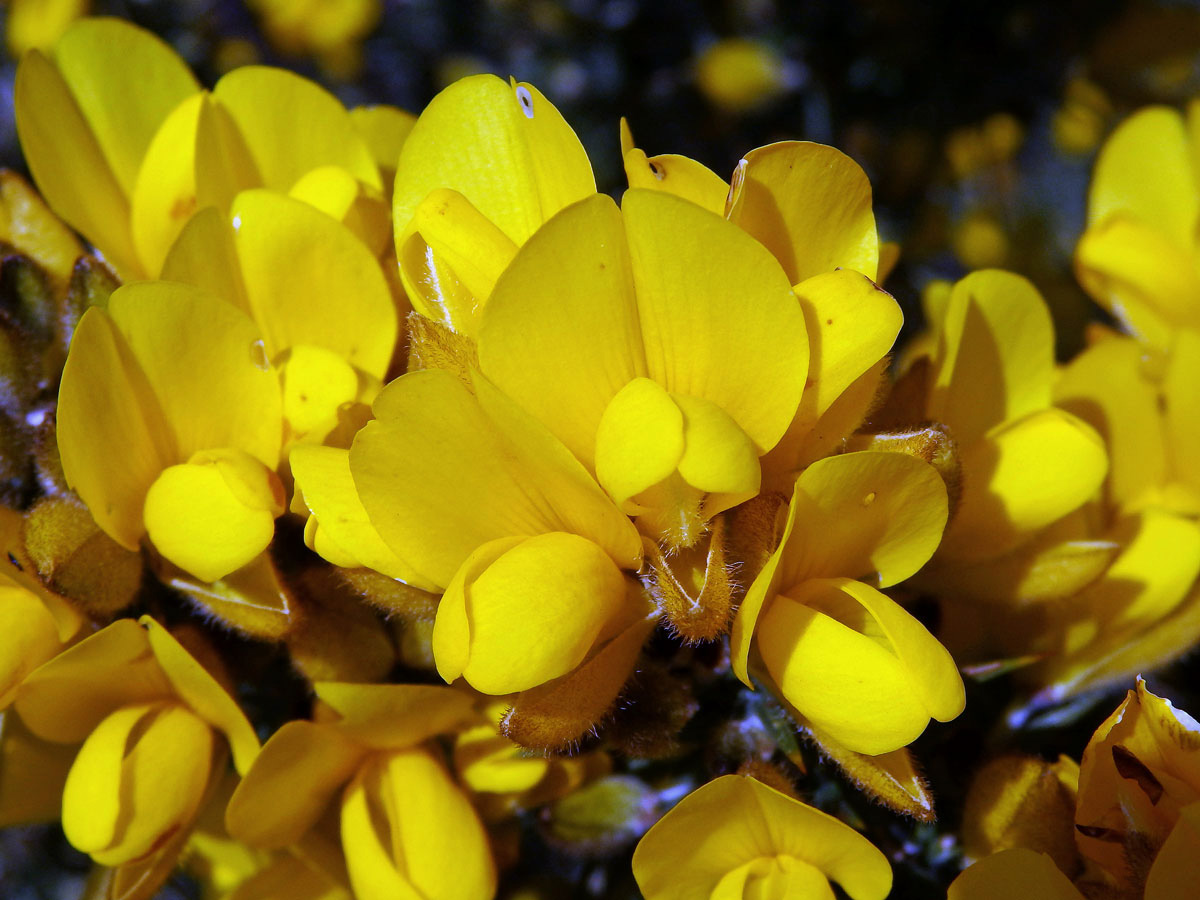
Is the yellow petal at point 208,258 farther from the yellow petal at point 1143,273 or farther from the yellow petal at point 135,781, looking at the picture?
the yellow petal at point 1143,273

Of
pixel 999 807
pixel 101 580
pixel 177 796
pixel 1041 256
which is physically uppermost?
pixel 101 580

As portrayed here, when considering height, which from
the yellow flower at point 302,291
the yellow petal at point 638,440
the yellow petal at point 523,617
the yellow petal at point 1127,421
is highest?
the yellow flower at point 302,291

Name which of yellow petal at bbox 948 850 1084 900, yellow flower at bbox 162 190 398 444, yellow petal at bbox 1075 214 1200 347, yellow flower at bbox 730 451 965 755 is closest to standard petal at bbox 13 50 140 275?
yellow flower at bbox 162 190 398 444

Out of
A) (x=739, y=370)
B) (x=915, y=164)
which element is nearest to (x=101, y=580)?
(x=739, y=370)

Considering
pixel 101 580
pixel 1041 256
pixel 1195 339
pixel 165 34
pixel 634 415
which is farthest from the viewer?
pixel 1041 256

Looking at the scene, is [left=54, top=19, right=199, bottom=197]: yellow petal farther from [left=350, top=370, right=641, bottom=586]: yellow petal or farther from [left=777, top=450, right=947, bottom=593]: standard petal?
[left=777, top=450, right=947, bottom=593]: standard petal

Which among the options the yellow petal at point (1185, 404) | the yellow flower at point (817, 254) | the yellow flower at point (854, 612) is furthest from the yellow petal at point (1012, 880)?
the yellow petal at point (1185, 404)

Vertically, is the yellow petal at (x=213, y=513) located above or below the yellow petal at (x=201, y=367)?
below

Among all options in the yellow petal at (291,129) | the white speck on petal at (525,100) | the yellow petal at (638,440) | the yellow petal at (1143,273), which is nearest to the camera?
the yellow petal at (638,440)

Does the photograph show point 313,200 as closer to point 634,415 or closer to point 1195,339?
point 634,415
